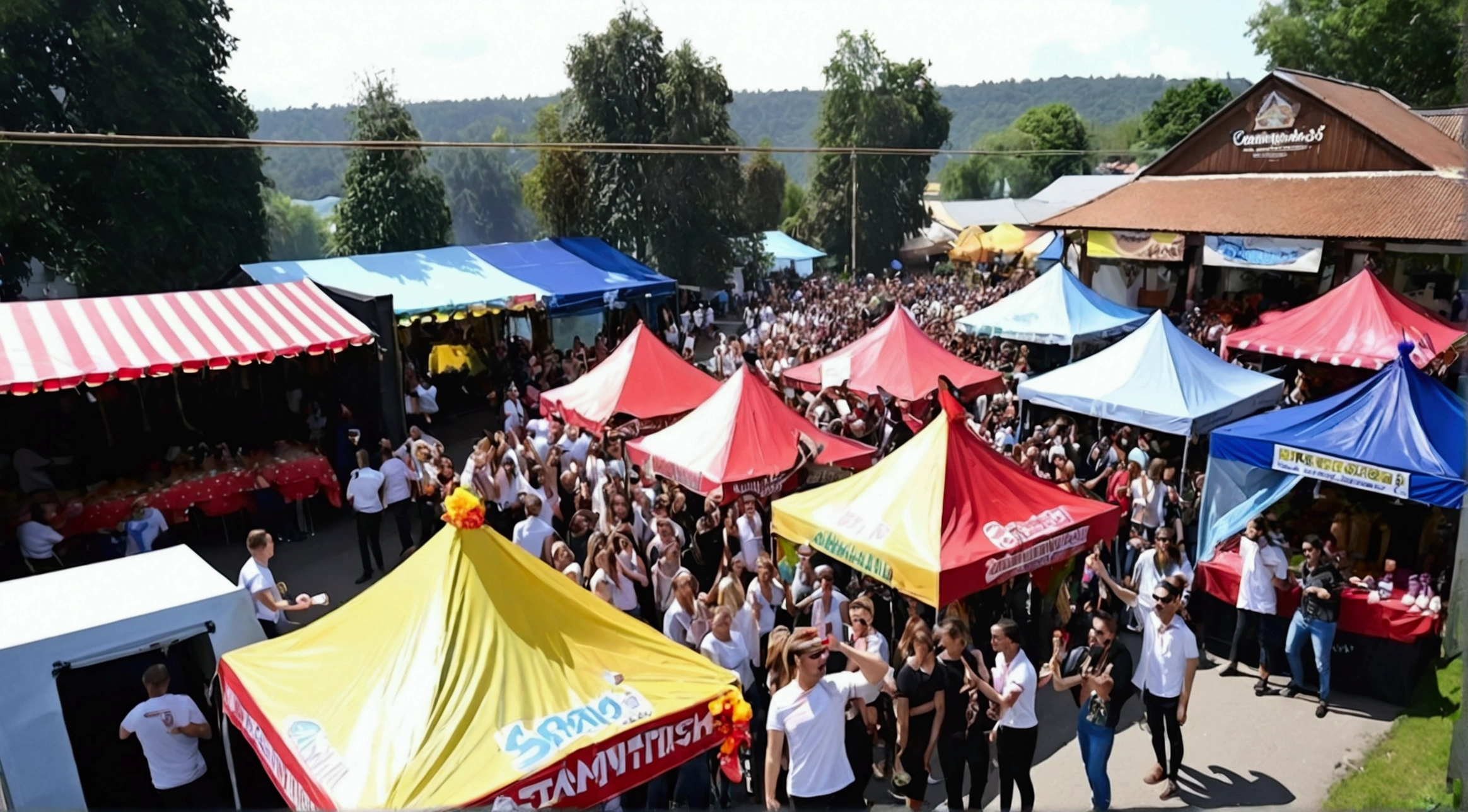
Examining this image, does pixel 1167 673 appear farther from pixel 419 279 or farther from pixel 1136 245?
pixel 1136 245

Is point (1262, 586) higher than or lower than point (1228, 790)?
higher

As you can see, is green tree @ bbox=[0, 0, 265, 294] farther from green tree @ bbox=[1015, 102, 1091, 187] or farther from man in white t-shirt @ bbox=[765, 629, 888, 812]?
green tree @ bbox=[1015, 102, 1091, 187]

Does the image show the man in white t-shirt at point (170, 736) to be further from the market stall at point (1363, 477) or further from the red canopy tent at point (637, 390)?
the market stall at point (1363, 477)

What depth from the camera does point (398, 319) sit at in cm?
1491

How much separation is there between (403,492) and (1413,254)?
791 inches

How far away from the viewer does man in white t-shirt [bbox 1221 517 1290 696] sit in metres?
7.05

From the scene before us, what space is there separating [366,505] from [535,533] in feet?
9.24

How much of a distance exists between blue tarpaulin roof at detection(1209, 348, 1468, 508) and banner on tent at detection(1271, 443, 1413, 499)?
0.11 ft

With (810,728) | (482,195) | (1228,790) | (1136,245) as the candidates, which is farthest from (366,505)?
(482,195)

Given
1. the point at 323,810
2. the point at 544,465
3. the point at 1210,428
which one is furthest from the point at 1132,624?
the point at 323,810

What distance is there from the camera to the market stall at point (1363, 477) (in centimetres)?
686

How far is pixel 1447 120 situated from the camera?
24.0 metres

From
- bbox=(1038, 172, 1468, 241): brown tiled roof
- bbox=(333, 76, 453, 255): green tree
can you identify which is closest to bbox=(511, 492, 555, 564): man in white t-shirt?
bbox=(1038, 172, 1468, 241): brown tiled roof

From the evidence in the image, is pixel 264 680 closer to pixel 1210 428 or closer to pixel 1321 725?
pixel 1321 725
